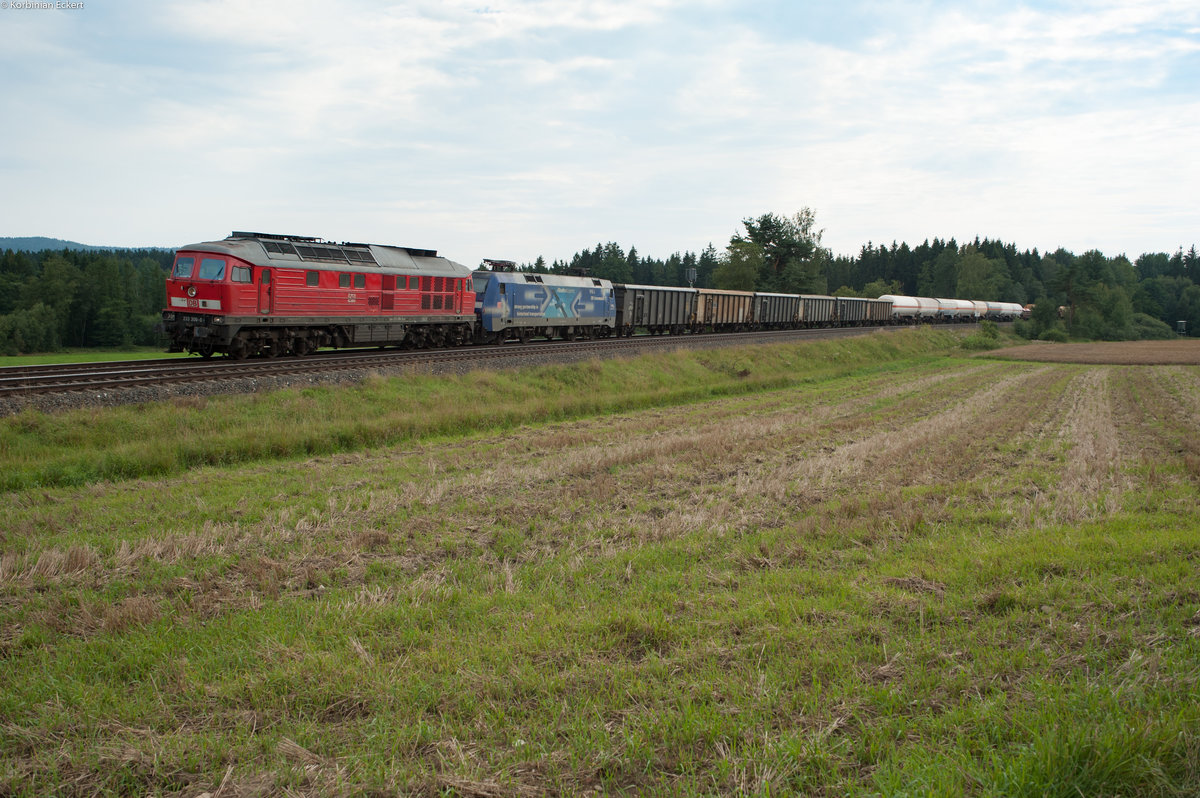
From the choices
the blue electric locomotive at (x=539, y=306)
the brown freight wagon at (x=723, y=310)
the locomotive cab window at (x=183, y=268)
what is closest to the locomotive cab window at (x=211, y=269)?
the locomotive cab window at (x=183, y=268)

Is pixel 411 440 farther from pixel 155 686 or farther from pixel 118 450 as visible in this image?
pixel 155 686

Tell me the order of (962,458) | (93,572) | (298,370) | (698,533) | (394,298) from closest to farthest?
(93,572)
(698,533)
(962,458)
(298,370)
(394,298)


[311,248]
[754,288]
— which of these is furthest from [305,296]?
[754,288]

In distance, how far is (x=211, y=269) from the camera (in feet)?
76.3

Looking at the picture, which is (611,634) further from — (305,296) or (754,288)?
(754,288)

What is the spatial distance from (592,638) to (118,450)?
1223 centimetres

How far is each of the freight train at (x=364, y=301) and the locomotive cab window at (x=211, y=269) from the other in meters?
0.03

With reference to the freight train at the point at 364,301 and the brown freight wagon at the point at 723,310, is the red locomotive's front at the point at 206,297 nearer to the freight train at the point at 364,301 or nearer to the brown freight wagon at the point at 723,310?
the freight train at the point at 364,301

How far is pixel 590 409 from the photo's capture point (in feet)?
76.2

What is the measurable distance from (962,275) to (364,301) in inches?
5008

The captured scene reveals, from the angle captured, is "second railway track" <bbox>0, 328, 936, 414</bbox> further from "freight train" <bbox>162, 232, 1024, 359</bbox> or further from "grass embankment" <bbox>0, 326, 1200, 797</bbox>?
"grass embankment" <bbox>0, 326, 1200, 797</bbox>

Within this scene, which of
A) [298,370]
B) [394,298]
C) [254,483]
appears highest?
[394,298]

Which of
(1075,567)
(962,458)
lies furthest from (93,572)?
(962,458)

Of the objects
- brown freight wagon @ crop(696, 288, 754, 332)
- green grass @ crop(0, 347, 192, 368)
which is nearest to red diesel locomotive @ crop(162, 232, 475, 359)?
green grass @ crop(0, 347, 192, 368)
